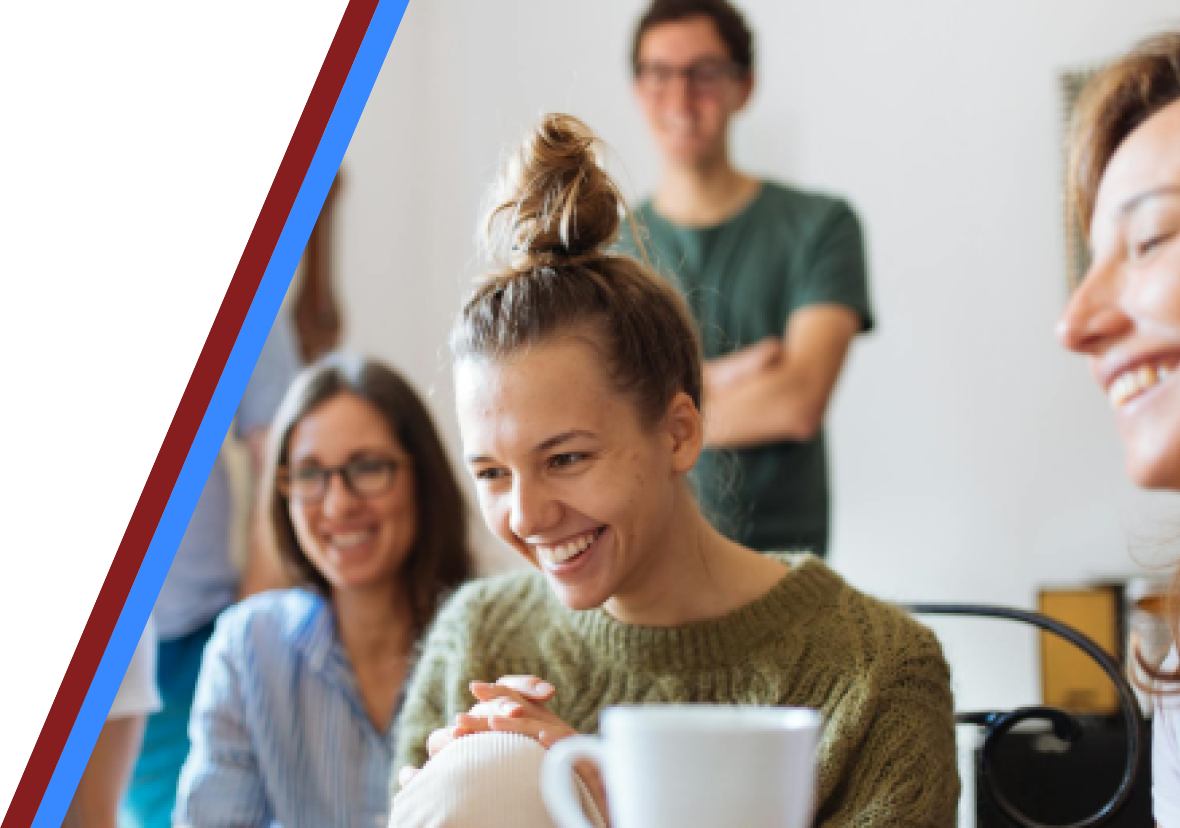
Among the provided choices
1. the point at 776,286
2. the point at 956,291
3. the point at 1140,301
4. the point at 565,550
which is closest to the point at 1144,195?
the point at 1140,301

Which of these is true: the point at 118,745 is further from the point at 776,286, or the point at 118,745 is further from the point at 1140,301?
the point at 1140,301

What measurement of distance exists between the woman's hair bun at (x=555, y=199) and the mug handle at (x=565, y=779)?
0.64 m

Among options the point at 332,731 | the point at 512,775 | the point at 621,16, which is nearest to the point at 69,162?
the point at 512,775

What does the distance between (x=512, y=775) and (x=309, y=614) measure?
1.09 metres

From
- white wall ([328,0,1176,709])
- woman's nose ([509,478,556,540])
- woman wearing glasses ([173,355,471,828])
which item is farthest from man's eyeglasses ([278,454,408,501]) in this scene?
white wall ([328,0,1176,709])

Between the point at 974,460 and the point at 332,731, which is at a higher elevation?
the point at 974,460

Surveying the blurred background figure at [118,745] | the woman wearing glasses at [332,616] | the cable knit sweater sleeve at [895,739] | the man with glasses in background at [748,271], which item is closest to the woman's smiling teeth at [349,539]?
the woman wearing glasses at [332,616]

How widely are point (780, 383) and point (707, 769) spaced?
4.84ft

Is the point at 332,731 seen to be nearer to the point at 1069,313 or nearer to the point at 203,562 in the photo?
the point at 203,562

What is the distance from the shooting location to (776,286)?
82.4 inches

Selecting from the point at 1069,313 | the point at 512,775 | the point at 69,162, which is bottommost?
the point at 512,775

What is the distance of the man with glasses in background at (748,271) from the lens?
2.02 meters

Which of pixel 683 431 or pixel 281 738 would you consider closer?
pixel 683 431

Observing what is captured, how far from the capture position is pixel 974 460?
3016 mm
